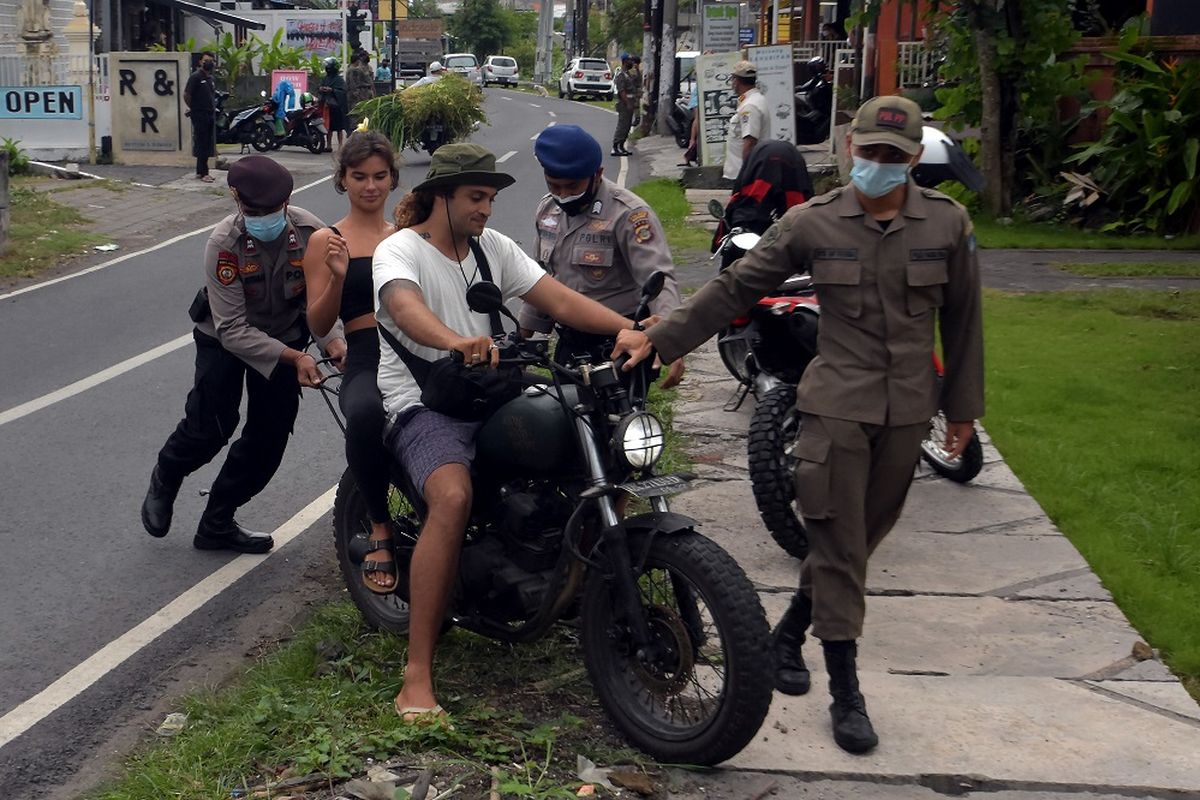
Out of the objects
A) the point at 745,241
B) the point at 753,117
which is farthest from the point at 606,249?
the point at 753,117

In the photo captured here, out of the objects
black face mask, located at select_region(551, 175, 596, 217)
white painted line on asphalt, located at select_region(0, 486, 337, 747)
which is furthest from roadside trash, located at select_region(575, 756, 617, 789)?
black face mask, located at select_region(551, 175, 596, 217)

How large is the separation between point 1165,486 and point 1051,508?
0.63 meters

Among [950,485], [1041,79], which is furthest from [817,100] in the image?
[950,485]

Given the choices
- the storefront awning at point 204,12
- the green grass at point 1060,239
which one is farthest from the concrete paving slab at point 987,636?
the storefront awning at point 204,12

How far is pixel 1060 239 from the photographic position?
15.5 metres

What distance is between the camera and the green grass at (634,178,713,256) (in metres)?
15.9

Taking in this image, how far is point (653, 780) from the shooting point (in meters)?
4.03

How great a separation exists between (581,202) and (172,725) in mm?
2577

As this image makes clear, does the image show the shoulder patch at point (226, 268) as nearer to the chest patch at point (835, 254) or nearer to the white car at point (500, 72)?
the chest patch at point (835, 254)

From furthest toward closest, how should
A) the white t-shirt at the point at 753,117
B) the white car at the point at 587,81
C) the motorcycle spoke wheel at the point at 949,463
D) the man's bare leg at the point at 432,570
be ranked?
the white car at the point at 587,81 < the white t-shirt at the point at 753,117 < the motorcycle spoke wheel at the point at 949,463 < the man's bare leg at the point at 432,570

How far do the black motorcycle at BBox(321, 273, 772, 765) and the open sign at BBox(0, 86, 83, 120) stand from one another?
20.9 meters

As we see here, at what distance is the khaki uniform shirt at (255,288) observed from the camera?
19.5 ft

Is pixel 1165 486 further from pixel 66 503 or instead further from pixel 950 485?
pixel 66 503

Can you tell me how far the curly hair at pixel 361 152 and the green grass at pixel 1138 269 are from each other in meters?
9.32
